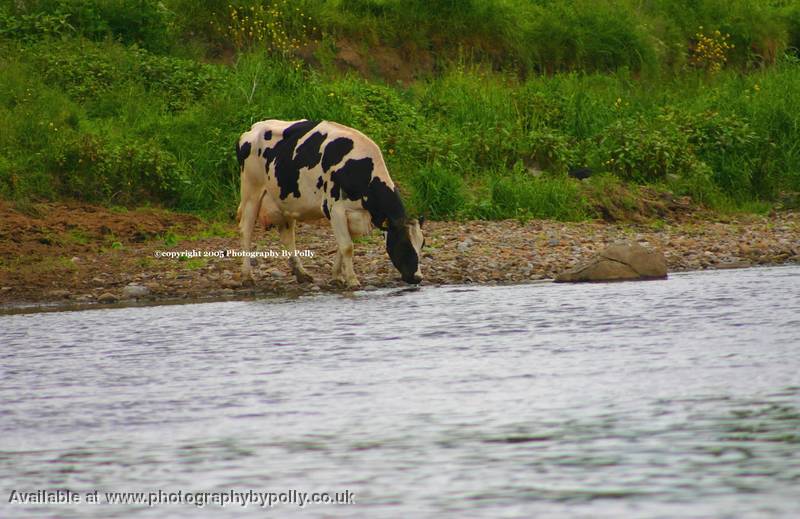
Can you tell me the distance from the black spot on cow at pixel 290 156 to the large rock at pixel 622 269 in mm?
3085

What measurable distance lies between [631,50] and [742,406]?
59.9ft

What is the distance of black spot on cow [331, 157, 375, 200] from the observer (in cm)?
Answer: 1408

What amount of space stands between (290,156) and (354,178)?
855 millimetres

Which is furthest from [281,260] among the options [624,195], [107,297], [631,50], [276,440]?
[631,50]

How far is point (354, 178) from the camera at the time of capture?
14086mm

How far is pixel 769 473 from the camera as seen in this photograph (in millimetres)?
6203

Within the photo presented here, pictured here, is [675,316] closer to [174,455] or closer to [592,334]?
[592,334]

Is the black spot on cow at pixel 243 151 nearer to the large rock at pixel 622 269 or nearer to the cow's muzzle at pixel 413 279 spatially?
the cow's muzzle at pixel 413 279

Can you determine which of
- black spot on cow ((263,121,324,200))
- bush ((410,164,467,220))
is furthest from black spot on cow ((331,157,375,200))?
bush ((410,164,467,220))

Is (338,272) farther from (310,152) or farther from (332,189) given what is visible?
(310,152)

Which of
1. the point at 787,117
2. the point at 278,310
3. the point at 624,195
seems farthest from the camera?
the point at 787,117

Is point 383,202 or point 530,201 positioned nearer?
point 383,202

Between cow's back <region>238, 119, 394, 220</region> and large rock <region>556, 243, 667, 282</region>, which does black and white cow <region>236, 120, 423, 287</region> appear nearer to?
cow's back <region>238, 119, 394, 220</region>

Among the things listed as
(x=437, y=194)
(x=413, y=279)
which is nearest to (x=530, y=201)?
(x=437, y=194)
